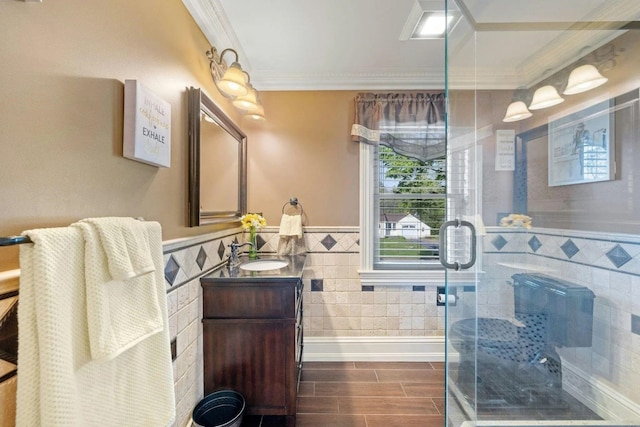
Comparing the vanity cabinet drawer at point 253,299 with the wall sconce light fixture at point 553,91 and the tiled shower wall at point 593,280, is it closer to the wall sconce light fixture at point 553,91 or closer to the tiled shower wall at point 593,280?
the tiled shower wall at point 593,280

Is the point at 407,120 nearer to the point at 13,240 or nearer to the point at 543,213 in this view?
the point at 543,213

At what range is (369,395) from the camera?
1905mm

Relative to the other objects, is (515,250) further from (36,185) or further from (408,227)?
(36,185)

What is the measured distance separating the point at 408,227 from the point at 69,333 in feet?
7.59

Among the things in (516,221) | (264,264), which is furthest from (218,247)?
(516,221)

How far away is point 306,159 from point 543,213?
1840mm

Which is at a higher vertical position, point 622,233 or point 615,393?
point 622,233

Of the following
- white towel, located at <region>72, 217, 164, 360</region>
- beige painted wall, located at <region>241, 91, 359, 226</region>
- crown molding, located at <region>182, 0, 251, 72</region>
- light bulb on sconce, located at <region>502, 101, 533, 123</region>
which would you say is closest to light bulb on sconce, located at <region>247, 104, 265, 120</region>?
beige painted wall, located at <region>241, 91, 359, 226</region>

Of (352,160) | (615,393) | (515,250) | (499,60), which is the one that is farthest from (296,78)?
(615,393)

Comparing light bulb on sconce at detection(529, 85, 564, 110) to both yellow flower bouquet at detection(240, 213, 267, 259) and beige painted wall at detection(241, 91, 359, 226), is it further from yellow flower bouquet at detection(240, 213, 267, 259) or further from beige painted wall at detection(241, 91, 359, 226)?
yellow flower bouquet at detection(240, 213, 267, 259)

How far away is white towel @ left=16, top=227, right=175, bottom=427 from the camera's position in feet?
1.75

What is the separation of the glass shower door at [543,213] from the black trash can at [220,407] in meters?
1.23

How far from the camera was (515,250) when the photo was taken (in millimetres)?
1932

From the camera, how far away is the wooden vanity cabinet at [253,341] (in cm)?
153
